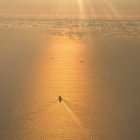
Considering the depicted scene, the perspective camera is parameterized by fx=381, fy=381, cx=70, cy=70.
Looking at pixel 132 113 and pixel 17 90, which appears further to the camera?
pixel 17 90

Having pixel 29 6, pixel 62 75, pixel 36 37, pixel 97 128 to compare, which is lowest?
pixel 29 6

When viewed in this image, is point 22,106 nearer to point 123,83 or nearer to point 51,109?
point 51,109

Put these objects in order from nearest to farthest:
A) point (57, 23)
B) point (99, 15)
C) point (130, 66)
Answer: point (130, 66) → point (57, 23) → point (99, 15)

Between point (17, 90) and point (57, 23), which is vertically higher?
point (17, 90)

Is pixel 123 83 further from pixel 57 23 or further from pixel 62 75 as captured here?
pixel 57 23

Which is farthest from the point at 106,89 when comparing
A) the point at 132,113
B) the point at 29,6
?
the point at 29,6

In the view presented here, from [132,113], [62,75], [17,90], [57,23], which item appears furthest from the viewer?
[57,23]
